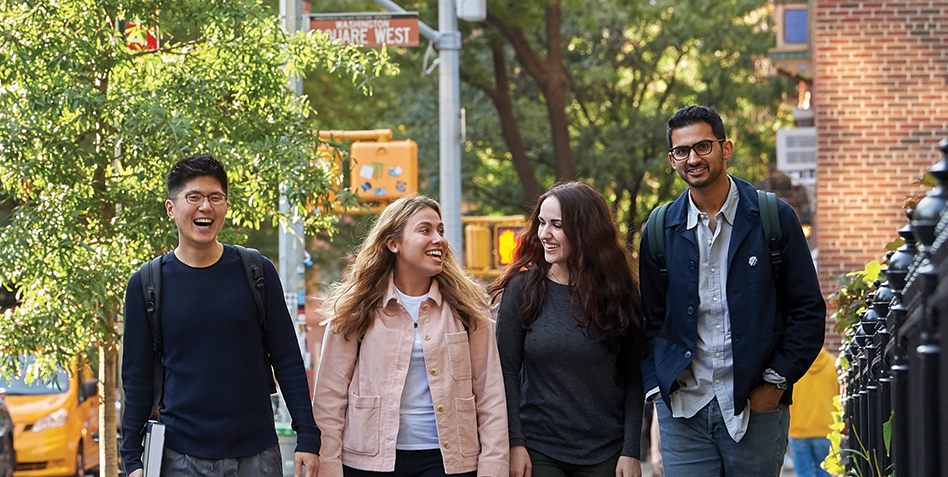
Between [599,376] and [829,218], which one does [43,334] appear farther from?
[829,218]

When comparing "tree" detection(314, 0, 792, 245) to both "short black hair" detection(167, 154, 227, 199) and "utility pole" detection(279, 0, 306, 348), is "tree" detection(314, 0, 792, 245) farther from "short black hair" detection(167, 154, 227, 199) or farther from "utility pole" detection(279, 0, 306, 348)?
"short black hair" detection(167, 154, 227, 199)

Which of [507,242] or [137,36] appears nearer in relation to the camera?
[137,36]

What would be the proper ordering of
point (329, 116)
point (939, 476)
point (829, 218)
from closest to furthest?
point (939, 476)
point (829, 218)
point (329, 116)

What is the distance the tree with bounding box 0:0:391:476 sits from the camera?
6820 millimetres

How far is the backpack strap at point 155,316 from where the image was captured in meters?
4.33

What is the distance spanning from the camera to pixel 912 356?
3.01 metres

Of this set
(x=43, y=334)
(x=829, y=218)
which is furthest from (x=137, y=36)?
(x=829, y=218)

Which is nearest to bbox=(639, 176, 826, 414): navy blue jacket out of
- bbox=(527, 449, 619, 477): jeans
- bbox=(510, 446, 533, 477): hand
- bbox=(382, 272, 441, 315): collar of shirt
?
bbox=(527, 449, 619, 477): jeans

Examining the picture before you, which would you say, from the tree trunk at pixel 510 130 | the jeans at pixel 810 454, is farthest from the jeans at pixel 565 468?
the tree trunk at pixel 510 130

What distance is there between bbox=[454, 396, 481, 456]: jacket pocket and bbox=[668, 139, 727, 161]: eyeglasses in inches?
49.1

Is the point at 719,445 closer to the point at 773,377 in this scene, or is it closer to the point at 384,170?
the point at 773,377

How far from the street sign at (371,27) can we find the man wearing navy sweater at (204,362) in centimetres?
772

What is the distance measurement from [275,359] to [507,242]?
13.5 m

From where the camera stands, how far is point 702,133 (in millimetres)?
4426
